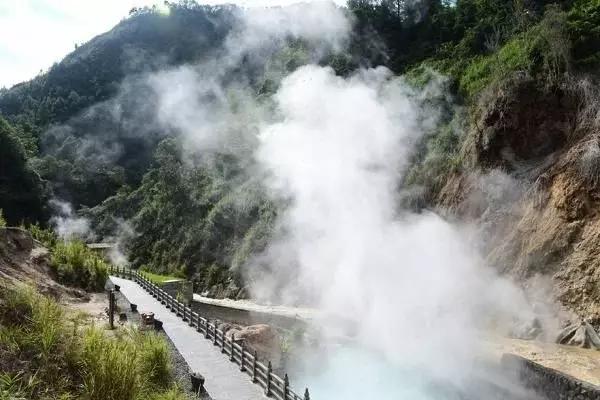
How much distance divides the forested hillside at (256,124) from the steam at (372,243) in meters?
1.32

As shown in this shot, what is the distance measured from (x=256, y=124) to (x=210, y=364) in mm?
32419

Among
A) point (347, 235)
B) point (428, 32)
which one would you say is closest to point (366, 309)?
point (347, 235)

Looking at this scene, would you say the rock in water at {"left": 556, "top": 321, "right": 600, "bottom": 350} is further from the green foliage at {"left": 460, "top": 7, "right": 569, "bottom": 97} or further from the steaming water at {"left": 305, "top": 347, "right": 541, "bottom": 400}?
the green foliage at {"left": 460, "top": 7, "right": 569, "bottom": 97}

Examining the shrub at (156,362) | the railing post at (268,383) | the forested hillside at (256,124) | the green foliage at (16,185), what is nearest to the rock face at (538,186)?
the forested hillside at (256,124)

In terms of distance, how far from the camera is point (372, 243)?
21.9 meters

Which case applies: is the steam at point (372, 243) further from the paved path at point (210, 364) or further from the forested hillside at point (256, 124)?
the paved path at point (210, 364)

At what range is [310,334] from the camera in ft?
59.9

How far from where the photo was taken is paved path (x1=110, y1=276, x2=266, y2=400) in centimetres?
1014

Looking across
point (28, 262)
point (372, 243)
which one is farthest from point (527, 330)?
point (28, 262)

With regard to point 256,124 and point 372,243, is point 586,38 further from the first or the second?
point 256,124

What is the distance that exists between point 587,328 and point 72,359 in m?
14.1

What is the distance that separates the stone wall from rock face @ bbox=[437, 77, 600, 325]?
521 cm

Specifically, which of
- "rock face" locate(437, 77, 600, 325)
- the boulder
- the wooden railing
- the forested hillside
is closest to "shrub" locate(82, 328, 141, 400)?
the wooden railing

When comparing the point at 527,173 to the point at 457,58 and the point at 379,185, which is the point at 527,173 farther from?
the point at 457,58
